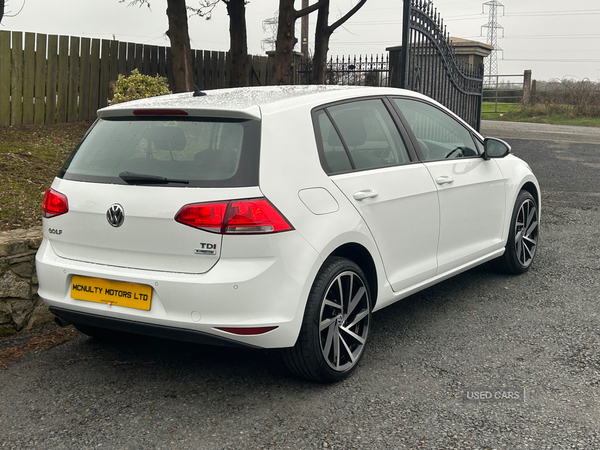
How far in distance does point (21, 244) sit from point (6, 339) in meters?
0.66

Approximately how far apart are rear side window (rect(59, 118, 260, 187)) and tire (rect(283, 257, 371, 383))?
0.72 meters

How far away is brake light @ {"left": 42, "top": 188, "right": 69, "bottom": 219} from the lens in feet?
12.8

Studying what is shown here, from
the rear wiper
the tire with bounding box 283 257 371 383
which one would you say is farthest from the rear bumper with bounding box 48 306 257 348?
the rear wiper

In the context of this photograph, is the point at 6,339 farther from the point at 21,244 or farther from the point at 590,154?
the point at 590,154

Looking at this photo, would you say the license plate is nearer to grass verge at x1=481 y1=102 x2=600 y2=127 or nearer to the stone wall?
the stone wall

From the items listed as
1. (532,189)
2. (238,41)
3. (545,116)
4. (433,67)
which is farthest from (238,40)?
(545,116)

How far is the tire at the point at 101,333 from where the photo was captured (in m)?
4.60

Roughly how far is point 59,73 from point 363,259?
9964 mm

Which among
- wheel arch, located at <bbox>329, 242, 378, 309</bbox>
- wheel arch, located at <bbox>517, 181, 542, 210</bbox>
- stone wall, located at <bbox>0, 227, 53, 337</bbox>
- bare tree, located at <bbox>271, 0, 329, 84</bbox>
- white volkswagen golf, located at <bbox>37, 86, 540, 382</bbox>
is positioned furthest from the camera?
bare tree, located at <bbox>271, 0, 329, 84</bbox>

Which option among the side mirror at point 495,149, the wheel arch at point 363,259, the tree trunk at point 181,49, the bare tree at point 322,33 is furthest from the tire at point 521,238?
the bare tree at point 322,33

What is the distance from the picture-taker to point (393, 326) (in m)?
5.02

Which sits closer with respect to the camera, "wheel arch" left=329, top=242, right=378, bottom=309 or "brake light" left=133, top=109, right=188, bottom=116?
"brake light" left=133, top=109, right=188, bottom=116

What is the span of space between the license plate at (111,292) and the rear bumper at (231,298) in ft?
0.10

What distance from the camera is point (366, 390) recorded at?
12.9ft
